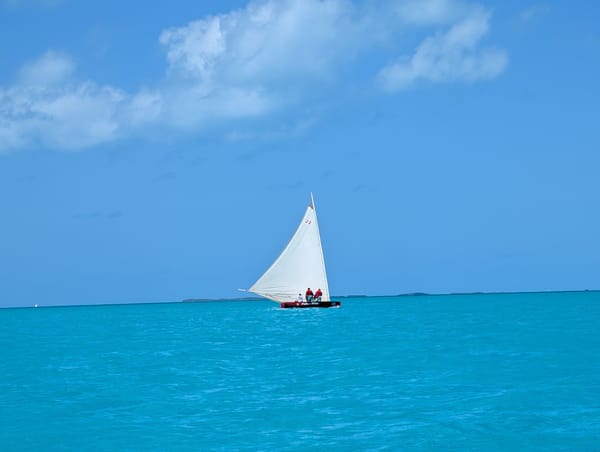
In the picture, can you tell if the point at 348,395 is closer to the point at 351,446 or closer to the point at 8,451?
the point at 351,446

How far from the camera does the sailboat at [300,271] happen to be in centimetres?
8350

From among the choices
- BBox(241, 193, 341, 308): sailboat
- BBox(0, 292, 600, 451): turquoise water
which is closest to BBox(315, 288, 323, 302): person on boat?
BBox(241, 193, 341, 308): sailboat

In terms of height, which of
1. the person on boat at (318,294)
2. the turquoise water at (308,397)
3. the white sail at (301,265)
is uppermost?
the white sail at (301,265)

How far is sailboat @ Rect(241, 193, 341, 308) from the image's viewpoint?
274ft

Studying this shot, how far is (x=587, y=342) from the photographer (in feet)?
177

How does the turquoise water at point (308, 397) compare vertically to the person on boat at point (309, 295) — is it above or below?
below

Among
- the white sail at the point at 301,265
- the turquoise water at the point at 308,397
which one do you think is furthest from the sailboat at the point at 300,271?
the turquoise water at the point at 308,397

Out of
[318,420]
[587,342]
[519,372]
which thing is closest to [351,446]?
[318,420]

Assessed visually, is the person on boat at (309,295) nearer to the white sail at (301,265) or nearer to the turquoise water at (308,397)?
the white sail at (301,265)

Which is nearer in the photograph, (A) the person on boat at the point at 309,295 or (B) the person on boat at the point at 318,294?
(A) the person on boat at the point at 309,295

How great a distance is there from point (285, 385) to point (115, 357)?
19.0 m

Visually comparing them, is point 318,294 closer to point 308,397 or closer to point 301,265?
point 301,265

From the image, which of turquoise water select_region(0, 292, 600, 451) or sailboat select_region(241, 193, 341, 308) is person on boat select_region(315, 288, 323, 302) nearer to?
sailboat select_region(241, 193, 341, 308)

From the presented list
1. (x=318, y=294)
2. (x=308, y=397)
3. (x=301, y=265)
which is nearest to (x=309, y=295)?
(x=318, y=294)
